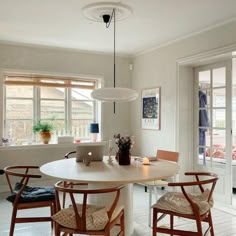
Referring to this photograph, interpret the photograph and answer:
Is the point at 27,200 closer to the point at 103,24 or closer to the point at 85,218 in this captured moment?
the point at 85,218

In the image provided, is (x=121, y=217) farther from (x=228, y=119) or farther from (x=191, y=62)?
(x=191, y=62)

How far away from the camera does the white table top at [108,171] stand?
7.52 feet

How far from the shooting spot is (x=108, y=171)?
2.61m

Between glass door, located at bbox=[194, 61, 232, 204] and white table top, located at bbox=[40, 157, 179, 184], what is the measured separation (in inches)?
57.5

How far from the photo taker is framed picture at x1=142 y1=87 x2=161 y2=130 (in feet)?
16.7

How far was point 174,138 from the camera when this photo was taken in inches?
184

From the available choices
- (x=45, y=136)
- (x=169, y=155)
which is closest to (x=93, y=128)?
(x=45, y=136)

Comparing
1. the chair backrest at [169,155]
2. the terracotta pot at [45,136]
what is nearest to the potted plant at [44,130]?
the terracotta pot at [45,136]

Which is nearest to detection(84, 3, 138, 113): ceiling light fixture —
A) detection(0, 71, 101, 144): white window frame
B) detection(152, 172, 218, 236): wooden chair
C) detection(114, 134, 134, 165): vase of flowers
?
detection(114, 134, 134, 165): vase of flowers

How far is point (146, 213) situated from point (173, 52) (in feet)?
8.43

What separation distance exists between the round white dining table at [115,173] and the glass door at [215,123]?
141 centimetres

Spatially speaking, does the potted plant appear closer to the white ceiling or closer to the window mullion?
the window mullion

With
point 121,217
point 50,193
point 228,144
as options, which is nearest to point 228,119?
point 228,144

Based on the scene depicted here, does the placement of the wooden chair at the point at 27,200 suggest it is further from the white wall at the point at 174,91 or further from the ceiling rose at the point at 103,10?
the white wall at the point at 174,91
